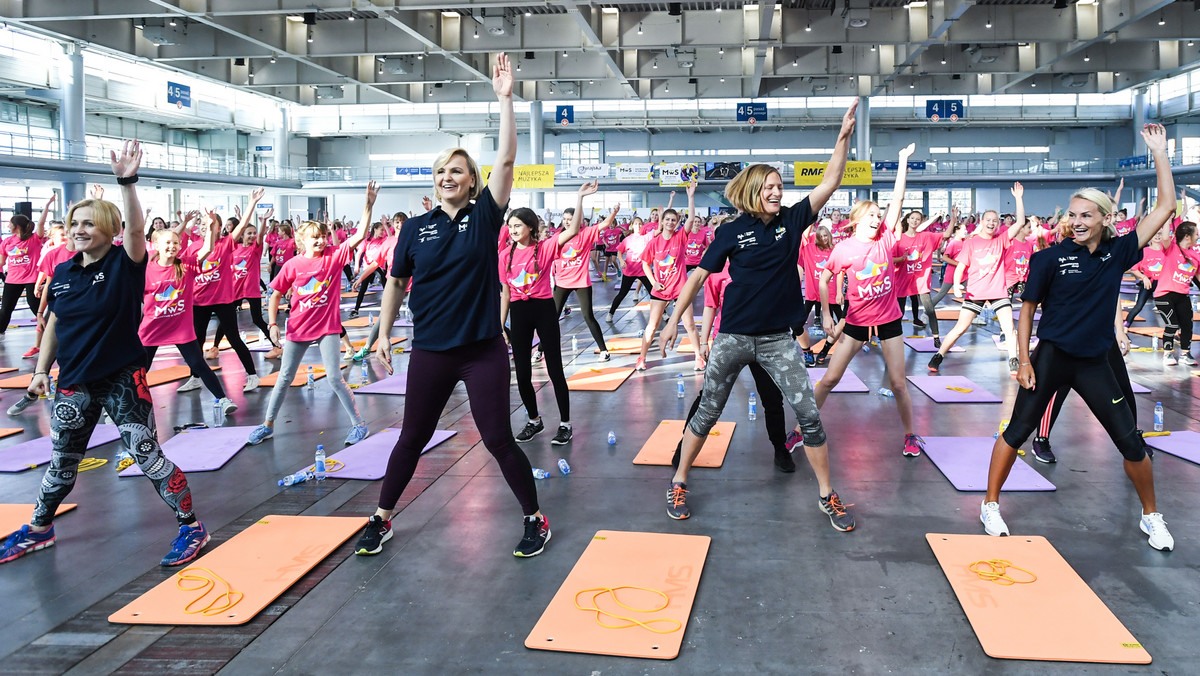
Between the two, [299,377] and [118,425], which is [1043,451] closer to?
[118,425]

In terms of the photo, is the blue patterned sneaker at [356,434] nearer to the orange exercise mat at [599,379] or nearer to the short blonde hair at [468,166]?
the orange exercise mat at [599,379]

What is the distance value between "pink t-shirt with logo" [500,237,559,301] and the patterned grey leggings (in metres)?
2.05

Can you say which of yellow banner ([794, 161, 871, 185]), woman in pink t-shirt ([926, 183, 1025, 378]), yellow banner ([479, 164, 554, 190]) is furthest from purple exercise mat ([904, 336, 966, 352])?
yellow banner ([479, 164, 554, 190])

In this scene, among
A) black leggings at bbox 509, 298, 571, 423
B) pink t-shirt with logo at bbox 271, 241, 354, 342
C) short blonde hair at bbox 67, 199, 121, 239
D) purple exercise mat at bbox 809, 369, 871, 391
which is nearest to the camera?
short blonde hair at bbox 67, 199, 121, 239

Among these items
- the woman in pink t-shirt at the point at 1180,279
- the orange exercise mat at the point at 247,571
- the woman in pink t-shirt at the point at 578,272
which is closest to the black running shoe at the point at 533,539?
the orange exercise mat at the point at 247,571

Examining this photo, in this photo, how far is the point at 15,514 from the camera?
4.61 m

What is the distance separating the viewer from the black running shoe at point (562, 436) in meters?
6.12

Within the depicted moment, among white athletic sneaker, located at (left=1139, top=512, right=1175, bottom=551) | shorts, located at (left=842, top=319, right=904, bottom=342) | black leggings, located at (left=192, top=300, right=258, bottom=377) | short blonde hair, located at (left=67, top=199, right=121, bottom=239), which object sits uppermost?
short blonde hair, located at (left=67, top=199, right=121, bottom=239)

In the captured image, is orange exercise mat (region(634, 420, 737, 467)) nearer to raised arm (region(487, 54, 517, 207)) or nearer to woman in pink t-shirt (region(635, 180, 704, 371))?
raised arm (region(487, 54, 517, 207))

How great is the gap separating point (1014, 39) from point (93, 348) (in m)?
25.2

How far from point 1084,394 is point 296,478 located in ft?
14.8

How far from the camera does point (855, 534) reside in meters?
4.15

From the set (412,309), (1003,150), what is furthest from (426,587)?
(1003,150)

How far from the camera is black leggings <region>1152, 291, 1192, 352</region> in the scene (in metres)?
8.98
